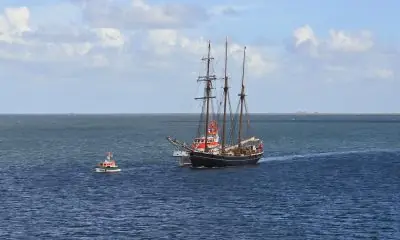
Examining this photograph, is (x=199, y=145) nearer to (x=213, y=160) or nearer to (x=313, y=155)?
(x=213, y=160)

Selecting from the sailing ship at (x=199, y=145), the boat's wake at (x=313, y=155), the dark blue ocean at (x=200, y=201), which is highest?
the sailing ship at (x=199, y=145)

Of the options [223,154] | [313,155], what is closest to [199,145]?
[223,154]

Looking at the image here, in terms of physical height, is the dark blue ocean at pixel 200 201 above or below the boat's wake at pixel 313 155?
below

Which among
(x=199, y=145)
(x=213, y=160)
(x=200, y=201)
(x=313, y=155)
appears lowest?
(x=200, y=201)

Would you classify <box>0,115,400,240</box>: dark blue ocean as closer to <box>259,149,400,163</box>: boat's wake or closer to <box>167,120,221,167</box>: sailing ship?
<box>167,120,221,167</box>: sailing ship

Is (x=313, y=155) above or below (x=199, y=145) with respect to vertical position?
below

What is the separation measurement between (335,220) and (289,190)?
25045 mm

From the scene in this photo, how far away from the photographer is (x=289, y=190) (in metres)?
105

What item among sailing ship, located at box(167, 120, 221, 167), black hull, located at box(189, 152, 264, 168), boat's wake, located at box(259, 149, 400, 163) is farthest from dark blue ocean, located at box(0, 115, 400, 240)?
boat's wake, located at box(259, 149, 400, 163)

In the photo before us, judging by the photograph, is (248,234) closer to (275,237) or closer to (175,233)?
(275,237)

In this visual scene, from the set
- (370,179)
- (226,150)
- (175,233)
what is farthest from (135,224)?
(226,150)

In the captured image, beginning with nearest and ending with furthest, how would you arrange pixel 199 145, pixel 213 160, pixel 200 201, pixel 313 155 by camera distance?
pixel 200 201
pixel 213 160
pixel 199 145
pixel 313 155

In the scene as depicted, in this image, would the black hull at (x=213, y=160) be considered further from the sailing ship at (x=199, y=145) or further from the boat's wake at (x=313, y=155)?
the boat's wake at (x=313, y=155)

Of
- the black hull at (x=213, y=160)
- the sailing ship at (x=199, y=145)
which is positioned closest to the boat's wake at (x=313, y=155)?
the sailing ship at (x=199, y=145)
